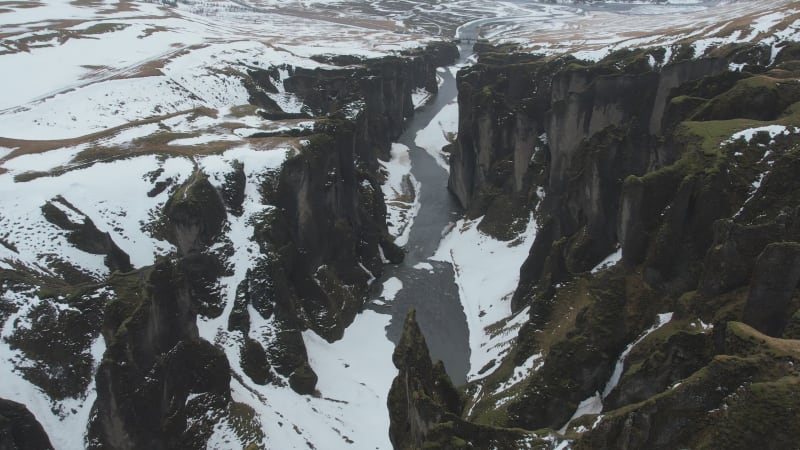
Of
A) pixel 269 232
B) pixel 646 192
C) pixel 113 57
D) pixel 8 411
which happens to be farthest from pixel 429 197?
pixel 113 57

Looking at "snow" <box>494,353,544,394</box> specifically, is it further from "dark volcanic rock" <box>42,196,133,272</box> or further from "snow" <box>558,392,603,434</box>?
"dark volcanic rock" <box>42,196,133,272</box>

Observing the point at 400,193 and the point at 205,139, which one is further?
the point at 400,193

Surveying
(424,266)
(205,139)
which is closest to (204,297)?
(205,139)

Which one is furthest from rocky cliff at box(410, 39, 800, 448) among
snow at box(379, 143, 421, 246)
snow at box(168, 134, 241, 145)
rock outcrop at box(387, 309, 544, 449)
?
snow at box(168, 134, 241, 145)

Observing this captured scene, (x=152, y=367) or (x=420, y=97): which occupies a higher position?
(x=152, y=367)

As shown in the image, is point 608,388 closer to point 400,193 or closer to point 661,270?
point 661,270

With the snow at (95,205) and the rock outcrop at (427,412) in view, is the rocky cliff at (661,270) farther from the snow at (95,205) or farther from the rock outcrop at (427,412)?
the snow at (95,205)

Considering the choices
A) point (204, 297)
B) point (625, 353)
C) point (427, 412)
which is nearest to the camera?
point (427, 412)

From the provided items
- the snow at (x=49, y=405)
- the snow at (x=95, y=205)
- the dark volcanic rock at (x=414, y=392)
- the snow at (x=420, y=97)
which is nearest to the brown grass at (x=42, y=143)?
the snow at (x=95, y=205)
